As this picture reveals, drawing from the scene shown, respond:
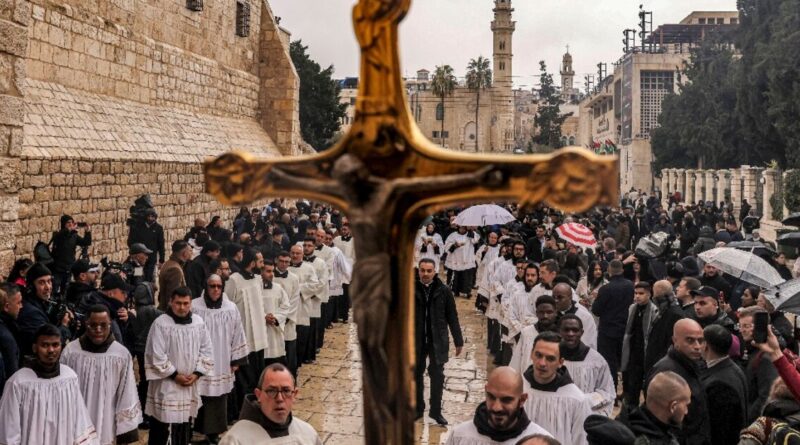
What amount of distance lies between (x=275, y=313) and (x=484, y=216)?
6657 mm

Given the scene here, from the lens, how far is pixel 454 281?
633 inches

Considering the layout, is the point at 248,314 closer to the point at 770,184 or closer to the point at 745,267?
the point at 745,267

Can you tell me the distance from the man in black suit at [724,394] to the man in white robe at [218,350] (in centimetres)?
400

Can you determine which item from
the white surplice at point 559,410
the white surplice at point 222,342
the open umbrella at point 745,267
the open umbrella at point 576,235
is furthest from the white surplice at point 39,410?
the open umbrella at point 576,235

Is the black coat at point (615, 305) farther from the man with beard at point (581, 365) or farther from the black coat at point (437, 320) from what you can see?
the man with beard at point (581, 365)

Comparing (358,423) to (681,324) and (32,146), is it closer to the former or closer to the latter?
(681,324)

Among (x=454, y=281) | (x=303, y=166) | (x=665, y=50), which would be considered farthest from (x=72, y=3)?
(x=665, y=50)

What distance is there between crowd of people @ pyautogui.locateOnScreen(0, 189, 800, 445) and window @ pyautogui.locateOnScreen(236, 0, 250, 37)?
1301cm

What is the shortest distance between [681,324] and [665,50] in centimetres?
5131

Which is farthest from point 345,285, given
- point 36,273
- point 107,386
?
point 107,386

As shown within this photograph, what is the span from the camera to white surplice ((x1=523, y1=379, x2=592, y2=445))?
466 cm

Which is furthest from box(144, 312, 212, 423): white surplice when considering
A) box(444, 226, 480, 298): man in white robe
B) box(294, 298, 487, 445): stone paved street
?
box(444, 226, 480, 298): man in white robe

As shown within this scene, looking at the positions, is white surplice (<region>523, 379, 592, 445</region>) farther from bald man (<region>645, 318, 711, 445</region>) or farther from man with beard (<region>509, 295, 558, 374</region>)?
man with beard (<region>509, 295, 558, 374</region>)

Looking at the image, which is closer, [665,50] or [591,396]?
[591,396]
